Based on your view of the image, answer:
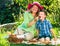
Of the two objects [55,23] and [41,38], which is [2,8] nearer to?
[55,23]

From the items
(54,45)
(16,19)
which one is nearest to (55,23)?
(16,19)

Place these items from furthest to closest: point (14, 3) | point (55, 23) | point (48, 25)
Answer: point (14, 3), point (55, 23), point (48, 25)

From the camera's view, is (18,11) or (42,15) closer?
(42,15)

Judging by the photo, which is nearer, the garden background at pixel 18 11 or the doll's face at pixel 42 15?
the doll's face at pixel 42 15

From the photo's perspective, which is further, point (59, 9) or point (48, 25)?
point (59, 9)

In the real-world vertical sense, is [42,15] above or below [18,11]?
above

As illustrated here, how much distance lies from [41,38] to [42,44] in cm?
13

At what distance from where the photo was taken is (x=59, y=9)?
828 cm

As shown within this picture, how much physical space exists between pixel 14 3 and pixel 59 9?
122 centimetres

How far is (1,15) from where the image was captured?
8.42 metres

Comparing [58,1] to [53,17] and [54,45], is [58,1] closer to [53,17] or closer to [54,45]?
[53,17]

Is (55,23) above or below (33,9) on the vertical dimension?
below

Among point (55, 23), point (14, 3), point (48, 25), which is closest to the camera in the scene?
point (48, 25)

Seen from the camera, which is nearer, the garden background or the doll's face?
the doll's face
